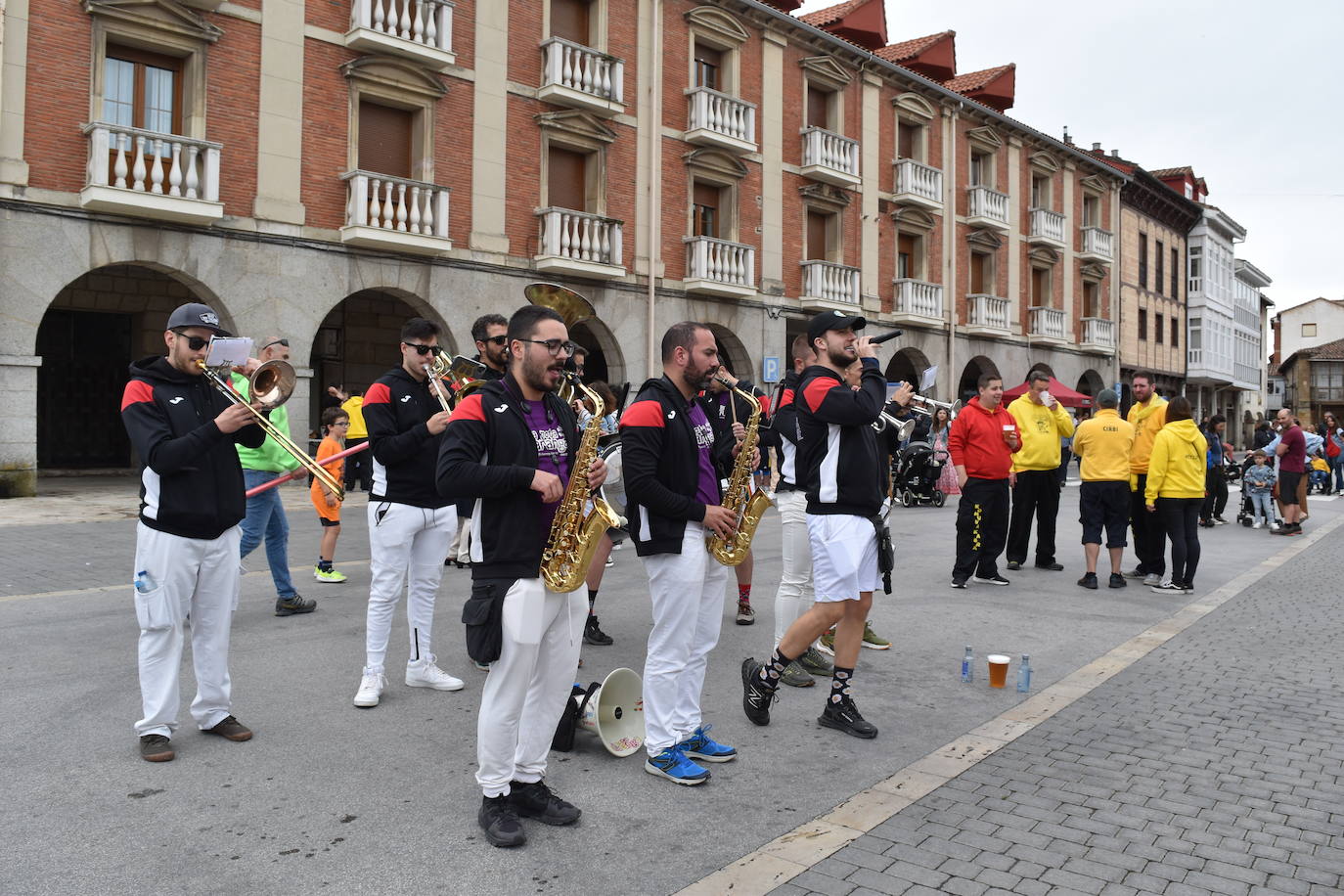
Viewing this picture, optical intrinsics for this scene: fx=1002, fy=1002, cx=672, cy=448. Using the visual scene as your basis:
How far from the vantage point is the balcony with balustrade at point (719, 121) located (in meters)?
22.5

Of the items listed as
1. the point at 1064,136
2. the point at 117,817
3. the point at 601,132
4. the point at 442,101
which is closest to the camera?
the point at 117,817

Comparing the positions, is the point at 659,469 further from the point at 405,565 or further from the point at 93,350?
the point at 93,350

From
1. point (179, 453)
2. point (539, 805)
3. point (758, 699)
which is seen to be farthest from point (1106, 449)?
point (179, 453)

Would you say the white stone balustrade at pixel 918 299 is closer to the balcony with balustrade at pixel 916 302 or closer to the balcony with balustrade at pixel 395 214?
the balcony with balustrade at pixel 916 302

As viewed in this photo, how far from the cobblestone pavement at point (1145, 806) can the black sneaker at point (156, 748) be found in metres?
2.80

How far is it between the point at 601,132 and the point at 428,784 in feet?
61.4

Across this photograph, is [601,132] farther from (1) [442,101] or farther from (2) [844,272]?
(2) [844,272]

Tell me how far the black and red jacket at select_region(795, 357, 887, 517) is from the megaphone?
128 centimetres

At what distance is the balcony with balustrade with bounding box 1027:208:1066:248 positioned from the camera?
33.5m

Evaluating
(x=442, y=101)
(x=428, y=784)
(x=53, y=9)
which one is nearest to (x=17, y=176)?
(x=53, y=9)

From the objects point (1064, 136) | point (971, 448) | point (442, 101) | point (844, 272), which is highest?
point (1064, 136)

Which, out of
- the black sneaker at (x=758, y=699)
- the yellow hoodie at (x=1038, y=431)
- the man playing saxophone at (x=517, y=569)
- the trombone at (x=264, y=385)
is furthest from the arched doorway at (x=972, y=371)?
the man playing saxophone at (x=517, y=569)

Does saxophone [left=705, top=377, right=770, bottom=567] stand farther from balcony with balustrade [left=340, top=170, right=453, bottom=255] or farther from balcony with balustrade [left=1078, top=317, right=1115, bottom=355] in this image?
balcony with balustrade [left=1078, top=317, right=1115, bottom=355]

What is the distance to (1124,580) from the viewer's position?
32.1ft
